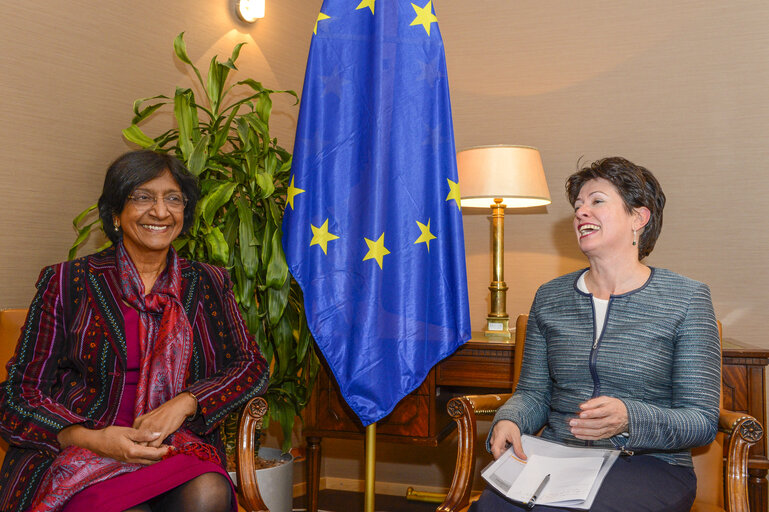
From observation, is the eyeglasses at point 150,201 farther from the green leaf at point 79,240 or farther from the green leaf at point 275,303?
the green leaf at point 275,303

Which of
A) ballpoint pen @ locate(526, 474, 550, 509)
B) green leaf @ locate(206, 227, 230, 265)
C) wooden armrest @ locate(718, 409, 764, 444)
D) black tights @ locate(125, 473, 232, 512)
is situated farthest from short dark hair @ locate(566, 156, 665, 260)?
black tights @ locate(125, 473, 232, 512)

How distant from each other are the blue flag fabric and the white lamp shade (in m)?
0.25

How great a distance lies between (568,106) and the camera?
123 inches

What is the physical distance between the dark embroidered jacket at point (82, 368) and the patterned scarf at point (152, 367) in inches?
1.8

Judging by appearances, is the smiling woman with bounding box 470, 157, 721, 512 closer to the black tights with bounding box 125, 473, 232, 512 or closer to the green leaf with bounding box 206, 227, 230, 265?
the black tights with bounding box 125, 473, 232, 512

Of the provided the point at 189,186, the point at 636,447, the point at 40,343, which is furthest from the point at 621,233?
the point at 40,343

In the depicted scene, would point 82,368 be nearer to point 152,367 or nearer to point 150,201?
point 152,367

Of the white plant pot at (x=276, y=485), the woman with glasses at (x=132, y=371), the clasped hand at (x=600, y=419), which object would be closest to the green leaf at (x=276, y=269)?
the woman with glasses at (x=132, y=371)

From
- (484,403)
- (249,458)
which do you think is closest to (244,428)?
(249,458)

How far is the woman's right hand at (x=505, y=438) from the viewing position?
171 cm

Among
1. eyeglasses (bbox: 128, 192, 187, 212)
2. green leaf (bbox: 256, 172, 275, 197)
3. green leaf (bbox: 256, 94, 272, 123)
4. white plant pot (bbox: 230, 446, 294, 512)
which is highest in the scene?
green leaf (bbox: 256, 94, 272, 123)

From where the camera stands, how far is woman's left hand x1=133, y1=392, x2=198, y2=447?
168cm

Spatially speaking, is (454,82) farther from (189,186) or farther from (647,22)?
(189,186)

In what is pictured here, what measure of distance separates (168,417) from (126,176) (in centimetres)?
68
